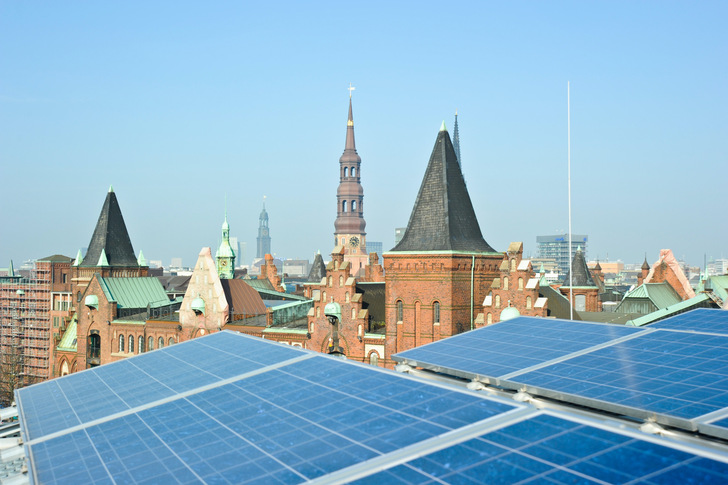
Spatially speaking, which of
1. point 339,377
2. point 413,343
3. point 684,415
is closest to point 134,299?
point 413,343

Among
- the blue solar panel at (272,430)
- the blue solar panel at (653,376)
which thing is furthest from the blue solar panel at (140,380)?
the blue solar panel at (653,376)

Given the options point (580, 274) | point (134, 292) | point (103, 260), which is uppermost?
point (103, 260)

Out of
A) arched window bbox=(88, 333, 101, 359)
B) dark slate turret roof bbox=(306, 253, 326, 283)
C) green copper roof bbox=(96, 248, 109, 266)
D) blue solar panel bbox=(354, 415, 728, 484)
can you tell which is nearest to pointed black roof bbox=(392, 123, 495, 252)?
blue solar panel bbox=(354, 415, 728, 484)

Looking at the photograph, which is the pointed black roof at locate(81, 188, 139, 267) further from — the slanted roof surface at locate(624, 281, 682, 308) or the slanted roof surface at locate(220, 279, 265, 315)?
the slanted roof surface at locate(624, 281, 682, 308)

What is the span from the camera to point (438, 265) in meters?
40.5

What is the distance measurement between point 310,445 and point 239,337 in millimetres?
13143

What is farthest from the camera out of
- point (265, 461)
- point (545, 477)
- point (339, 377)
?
point (339, 377)

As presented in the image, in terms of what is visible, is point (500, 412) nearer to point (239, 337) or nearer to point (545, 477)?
point (545, 477)

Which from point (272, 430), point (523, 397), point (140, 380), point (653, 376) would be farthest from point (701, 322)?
point (140, 380)

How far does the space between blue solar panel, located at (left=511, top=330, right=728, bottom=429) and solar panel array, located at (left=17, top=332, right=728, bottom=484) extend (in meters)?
4.27

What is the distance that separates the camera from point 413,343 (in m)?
41.5

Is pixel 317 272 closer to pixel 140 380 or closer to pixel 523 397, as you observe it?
pixel 140 380

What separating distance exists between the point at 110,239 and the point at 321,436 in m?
66.1

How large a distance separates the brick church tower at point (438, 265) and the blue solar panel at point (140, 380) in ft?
58.1
